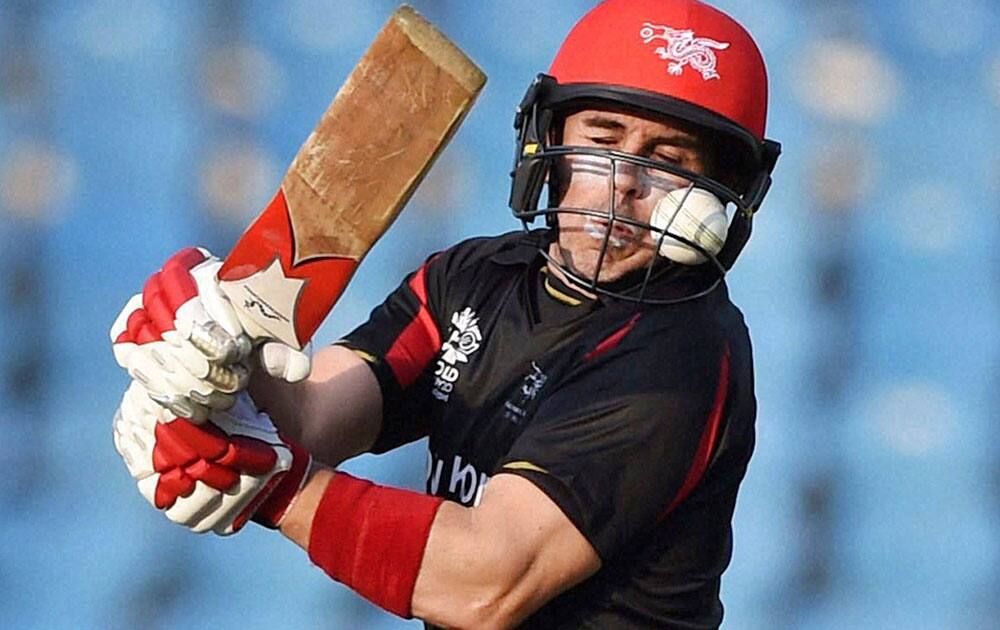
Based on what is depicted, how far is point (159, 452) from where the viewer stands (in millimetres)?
1714

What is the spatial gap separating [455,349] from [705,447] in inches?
14.9

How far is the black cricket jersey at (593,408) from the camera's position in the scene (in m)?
1.84

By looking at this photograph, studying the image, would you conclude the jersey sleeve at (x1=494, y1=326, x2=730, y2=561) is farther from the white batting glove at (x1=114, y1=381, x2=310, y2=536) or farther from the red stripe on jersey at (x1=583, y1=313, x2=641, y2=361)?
the white batting glove at (x1=114, y1=381, x2=310, y2=536)

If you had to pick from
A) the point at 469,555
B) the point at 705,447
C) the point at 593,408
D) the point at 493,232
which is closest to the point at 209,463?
the point at 469,555

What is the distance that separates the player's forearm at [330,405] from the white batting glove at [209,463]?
0.27m

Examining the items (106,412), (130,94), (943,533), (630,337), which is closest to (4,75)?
(130,94)

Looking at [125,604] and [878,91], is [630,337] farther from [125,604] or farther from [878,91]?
[878,91]

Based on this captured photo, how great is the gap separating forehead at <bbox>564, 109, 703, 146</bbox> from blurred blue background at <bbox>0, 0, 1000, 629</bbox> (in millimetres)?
2054

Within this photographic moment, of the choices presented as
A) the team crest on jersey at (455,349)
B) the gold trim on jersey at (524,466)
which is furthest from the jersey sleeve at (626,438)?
the team crest on jersey at (455,349)

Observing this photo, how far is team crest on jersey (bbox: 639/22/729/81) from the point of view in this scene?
201 centimetres

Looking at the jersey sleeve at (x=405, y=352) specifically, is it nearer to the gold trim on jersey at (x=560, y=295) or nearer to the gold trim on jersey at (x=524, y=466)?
the gold trim on jersey at (x=560, y=295)

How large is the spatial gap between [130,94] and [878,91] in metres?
1.88

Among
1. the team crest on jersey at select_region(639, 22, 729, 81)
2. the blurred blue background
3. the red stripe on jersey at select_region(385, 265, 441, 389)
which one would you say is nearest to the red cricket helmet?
the team crest on jersey at select_region(639, 22, 729, 81)

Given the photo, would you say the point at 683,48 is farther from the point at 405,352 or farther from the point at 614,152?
the point at 405,352
